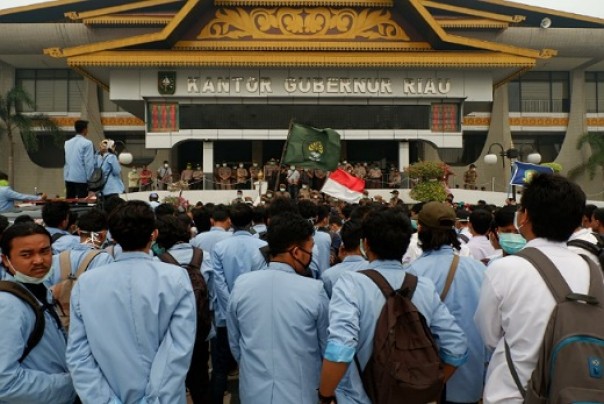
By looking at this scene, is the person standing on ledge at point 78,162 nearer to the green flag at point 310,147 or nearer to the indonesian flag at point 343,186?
the green flag at point 310,147

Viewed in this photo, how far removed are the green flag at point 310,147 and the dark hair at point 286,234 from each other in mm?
7305

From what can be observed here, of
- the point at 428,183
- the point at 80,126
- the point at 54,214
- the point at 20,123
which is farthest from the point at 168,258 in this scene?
the point at 20,123

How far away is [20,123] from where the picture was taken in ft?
89.9

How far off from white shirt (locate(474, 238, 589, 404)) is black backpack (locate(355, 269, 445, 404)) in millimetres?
269

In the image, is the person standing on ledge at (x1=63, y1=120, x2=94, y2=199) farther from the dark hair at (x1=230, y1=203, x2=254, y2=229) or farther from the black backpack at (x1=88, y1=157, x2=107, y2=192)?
the dark hair at (x1=230, y1=203, x2=254, y2=229)

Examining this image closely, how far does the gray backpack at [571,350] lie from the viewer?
82.5 inches

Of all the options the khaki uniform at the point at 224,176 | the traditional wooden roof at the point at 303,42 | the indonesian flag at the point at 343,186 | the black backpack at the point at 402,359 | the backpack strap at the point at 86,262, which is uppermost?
the traditional wooden roof at the point at 303,42

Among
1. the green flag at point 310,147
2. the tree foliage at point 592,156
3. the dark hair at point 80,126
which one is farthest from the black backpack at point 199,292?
the tree foliage at point 592,156

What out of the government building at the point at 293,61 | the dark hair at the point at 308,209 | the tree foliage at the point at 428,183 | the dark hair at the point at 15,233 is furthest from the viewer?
the government building at the point at 293,61

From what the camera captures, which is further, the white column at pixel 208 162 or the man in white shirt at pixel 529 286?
the white column at pixel 208 162

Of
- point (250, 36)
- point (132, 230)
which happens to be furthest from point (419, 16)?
point (132, 230)

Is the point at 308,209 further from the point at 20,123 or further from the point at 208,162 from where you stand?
the point at 20,123

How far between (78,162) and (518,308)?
7.17 meters

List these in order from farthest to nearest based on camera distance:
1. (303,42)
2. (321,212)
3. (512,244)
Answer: (303,42), (321,212), (512,244)
